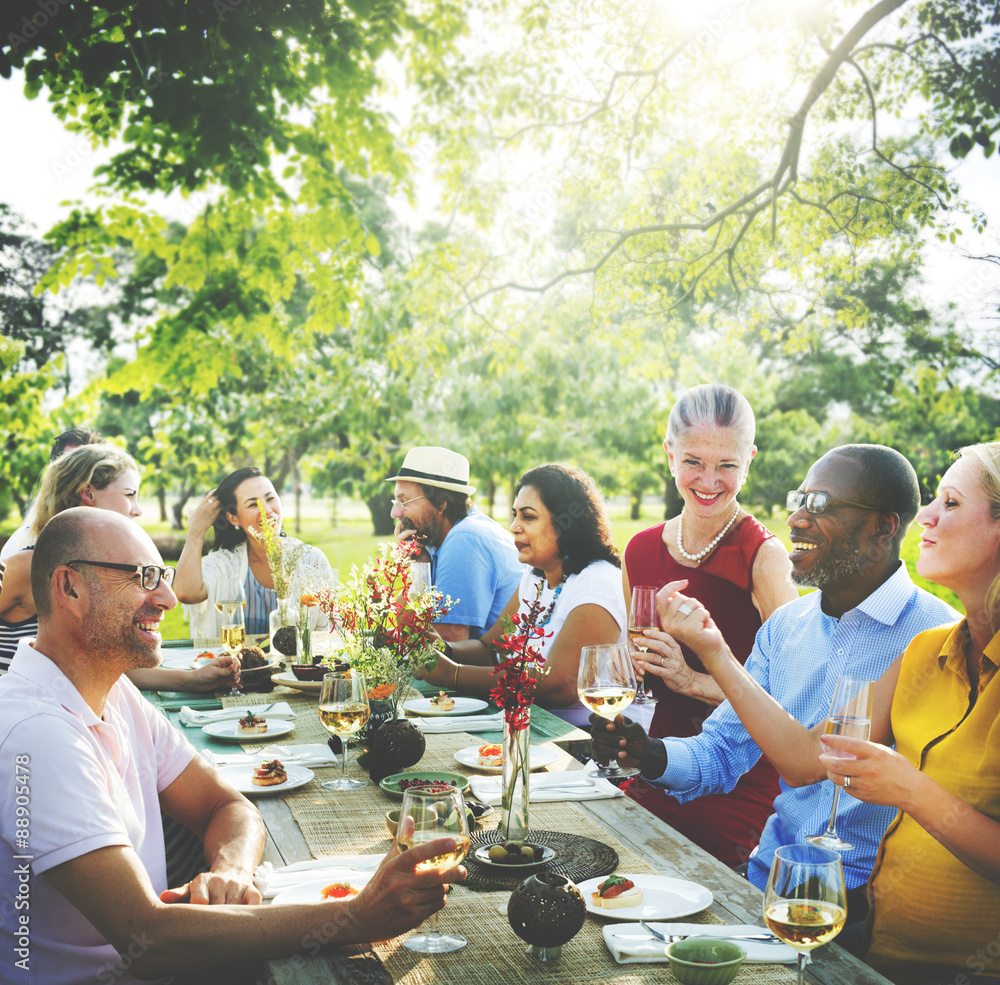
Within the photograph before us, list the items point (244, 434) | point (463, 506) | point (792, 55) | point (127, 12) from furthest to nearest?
point (244, 434), point (792, 55), point (463, 506), point (127, 12)

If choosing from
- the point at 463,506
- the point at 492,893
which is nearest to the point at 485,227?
the point at 463,506

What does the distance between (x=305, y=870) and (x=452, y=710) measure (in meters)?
1.37

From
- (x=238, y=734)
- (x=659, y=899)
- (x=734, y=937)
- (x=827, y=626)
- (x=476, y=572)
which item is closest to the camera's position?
(x=734, y=937)

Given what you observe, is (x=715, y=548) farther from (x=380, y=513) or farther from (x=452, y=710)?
(x=380, y=513)

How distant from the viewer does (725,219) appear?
9.77 m

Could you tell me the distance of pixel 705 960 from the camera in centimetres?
144

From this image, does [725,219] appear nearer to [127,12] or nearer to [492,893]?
[127,12]

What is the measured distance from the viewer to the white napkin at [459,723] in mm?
2992

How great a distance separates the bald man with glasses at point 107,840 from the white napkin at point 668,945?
1.05 ft

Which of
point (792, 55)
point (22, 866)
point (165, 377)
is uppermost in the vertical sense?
point (792, 55)

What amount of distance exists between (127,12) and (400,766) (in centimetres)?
332

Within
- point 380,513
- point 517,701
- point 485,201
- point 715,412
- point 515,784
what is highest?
point 485,201

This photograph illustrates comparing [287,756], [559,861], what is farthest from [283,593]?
[559,861]

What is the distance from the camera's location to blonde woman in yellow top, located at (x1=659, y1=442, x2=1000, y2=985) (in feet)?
5.55
